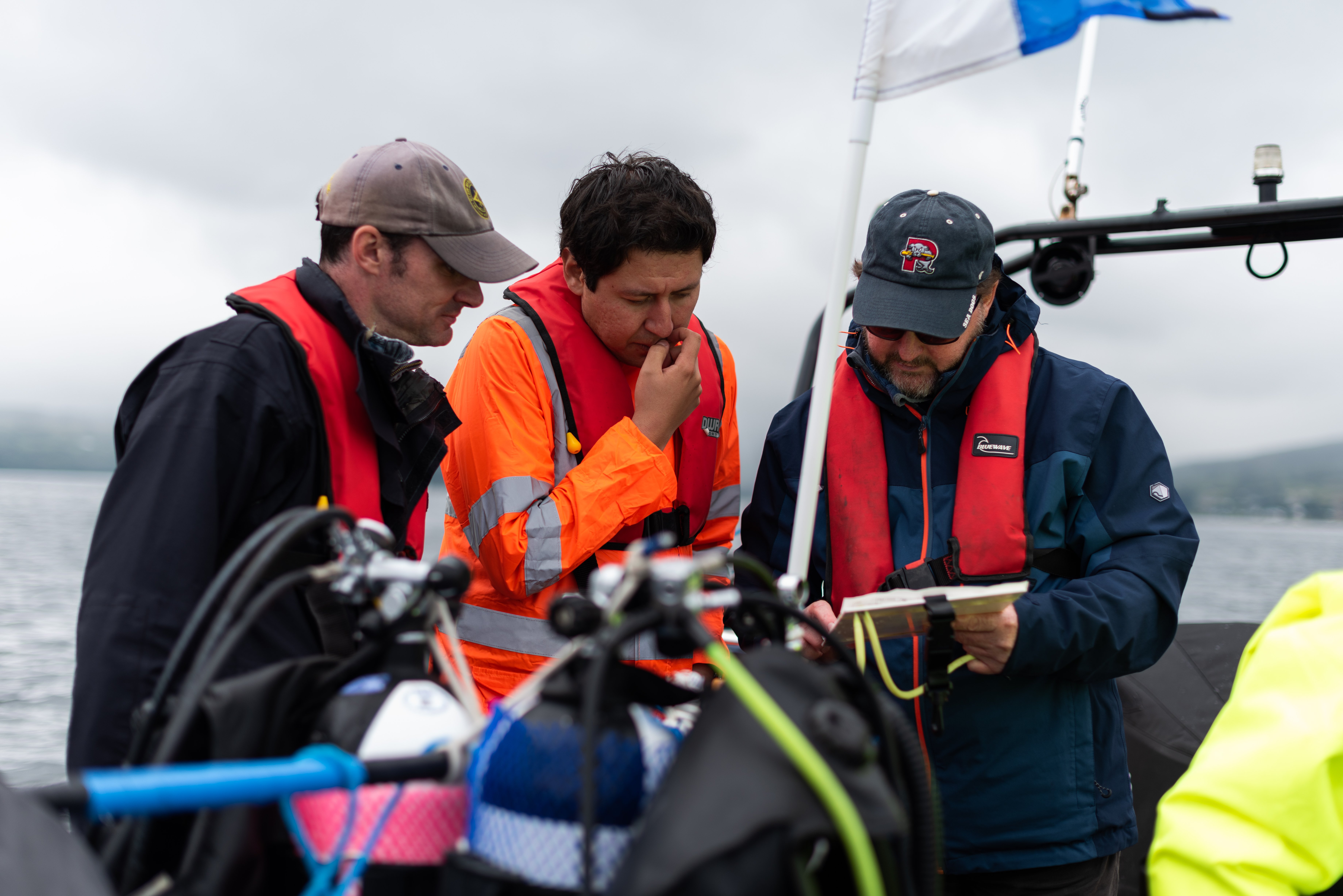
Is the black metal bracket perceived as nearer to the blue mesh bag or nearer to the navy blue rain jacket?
the navy blue rain jacket

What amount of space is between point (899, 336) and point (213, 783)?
172cm

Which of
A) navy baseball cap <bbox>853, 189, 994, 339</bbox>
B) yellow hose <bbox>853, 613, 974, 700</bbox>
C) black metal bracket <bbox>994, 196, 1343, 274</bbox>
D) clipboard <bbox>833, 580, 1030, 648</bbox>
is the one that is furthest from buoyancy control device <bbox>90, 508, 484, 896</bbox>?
black metal bracket <bbox>994, 196, 1343, 274</bbox>

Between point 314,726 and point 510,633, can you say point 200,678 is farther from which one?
point 510,633

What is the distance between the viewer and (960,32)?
1679 mm

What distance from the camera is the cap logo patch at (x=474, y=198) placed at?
2.09 metres

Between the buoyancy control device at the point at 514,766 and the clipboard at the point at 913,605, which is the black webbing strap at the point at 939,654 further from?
the buoyancy control device at the point at 514,766

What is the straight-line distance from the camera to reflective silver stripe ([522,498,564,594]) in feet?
6.68

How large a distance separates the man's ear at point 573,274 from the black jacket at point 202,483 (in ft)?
2.27

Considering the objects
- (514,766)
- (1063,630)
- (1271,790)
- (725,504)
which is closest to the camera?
(514,766)

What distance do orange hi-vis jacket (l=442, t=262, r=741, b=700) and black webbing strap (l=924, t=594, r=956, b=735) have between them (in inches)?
23.6

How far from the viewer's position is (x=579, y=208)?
2.39 m

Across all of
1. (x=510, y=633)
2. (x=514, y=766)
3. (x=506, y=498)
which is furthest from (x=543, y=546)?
(x=514, y=766)

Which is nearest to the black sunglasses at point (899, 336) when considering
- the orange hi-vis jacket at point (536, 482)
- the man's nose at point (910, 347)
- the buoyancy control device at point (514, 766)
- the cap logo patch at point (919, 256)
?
the man's nose at point (910, 347)

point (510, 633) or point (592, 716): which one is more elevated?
point (592, 716)
